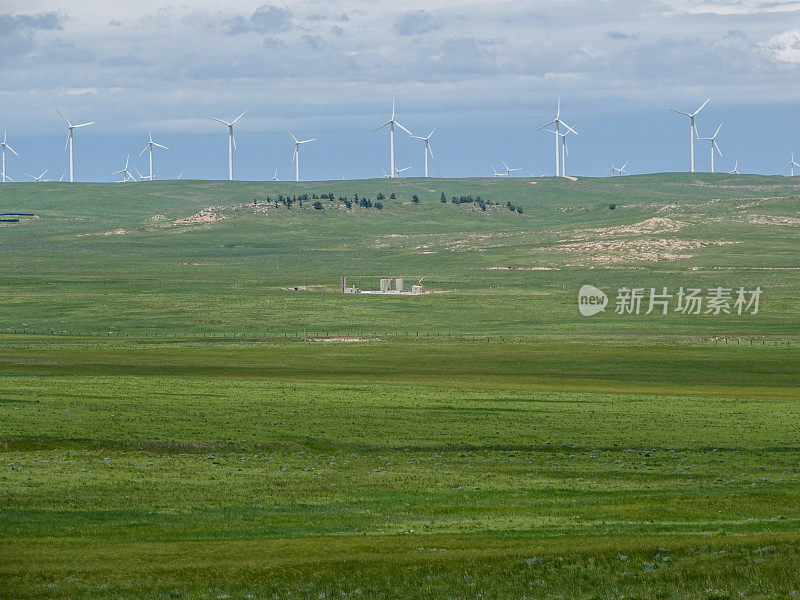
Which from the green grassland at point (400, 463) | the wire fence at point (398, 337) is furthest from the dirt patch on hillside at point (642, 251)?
the wire fence at point (398, 337)

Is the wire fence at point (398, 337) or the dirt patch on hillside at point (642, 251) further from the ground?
the dirt patch on hillside at point (642, 251)

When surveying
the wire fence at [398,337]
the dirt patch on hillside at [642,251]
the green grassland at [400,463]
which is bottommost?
the wire fence at [398,337]

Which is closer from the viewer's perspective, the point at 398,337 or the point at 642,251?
the point at 398,337

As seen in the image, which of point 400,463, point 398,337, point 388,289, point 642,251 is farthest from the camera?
point 642,251

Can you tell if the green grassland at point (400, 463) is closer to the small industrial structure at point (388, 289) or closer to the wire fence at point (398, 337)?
the wire fence at point (398, 337)

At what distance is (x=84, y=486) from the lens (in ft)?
106

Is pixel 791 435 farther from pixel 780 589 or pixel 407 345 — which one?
pixel 407 345

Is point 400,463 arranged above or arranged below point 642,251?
below

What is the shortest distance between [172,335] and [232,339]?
8.63 meters

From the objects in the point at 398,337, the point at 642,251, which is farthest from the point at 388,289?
the point at 642,251

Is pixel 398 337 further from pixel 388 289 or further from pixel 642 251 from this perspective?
pixel 642 251

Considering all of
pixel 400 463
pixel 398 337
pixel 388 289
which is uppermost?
pixel 388 289

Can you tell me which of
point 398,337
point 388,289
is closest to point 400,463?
point 398,337

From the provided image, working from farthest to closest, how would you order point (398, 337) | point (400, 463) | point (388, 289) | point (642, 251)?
point (642, 251) < point (388, 289) < point (398, 337) < point (400, 463)
